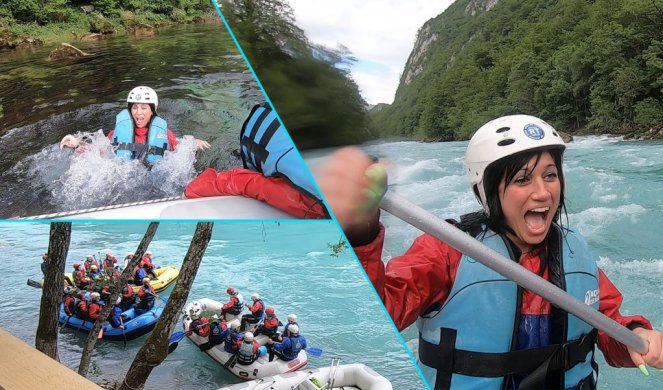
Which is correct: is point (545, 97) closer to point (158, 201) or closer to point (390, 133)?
point (390, 133)

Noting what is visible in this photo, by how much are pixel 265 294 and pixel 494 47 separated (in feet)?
16.9

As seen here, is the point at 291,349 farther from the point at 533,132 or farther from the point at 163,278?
the point at 533,132

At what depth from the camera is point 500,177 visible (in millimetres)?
467

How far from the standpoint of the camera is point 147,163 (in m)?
1.27

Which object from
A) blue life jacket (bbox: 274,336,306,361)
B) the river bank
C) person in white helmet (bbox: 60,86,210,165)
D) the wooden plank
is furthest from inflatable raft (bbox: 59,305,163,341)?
the wooden plank

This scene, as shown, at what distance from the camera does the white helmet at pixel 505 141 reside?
458 mm

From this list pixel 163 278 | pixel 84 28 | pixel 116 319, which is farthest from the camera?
pixel 163 278

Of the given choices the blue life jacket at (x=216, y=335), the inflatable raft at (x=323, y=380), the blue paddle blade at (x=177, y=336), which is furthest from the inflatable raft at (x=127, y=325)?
the inflatable raft at (x=323, y=380)

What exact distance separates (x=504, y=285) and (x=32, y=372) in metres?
0.78

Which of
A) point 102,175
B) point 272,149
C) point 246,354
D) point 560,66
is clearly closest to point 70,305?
point 246,354

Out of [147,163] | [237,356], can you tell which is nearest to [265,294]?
[237,356]

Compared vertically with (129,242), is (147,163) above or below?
above

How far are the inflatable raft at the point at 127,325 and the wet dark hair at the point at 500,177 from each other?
4242mm

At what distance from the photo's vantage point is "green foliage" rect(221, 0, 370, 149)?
0.91 ft
